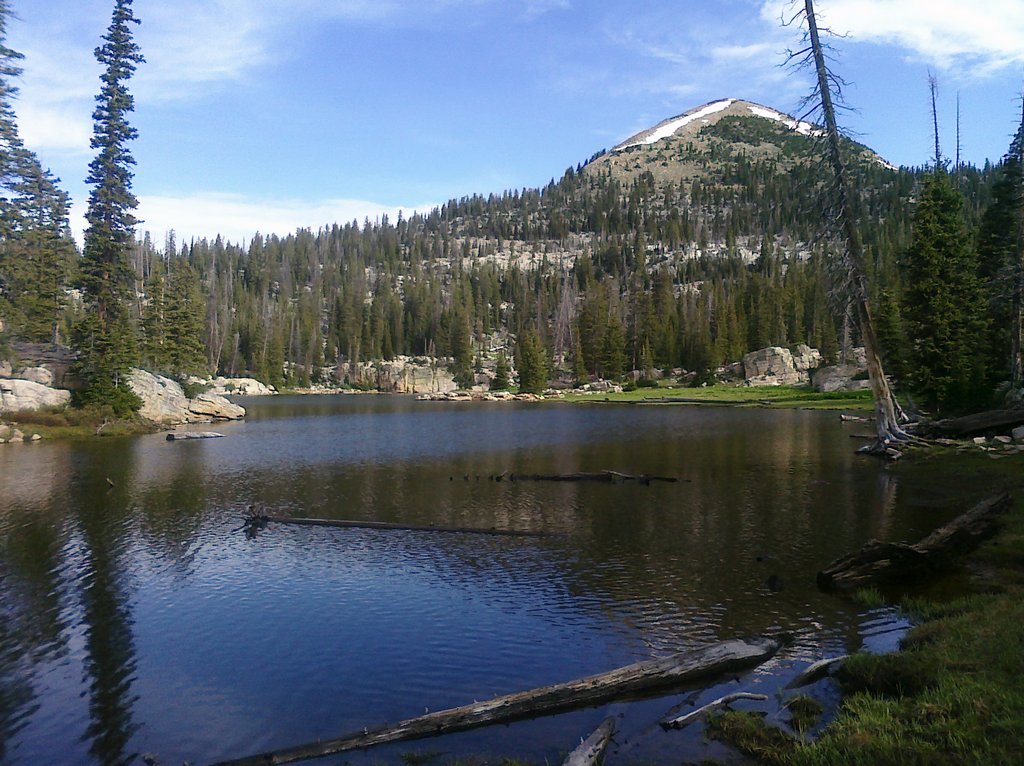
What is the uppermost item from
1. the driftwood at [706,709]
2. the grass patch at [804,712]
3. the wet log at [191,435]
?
the wet log at [191,435]

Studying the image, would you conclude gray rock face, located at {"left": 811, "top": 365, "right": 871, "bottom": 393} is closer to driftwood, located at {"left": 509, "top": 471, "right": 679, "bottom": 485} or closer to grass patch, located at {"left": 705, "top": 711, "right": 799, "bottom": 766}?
driftwood, located at {"left": 509, "top": 471, "right": 679, "bottom": 485}

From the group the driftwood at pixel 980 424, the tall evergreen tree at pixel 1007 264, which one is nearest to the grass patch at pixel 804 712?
the driftwood at pixel 980 424

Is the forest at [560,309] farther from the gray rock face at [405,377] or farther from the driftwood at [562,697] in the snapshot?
the driftwood at [562,697]

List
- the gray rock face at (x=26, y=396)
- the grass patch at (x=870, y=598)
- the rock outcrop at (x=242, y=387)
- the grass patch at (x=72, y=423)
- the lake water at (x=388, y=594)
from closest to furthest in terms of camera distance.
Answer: the lake water at (x=388, y=594)
the grass patch at (x=870, y=598)
the grass patch at (x=72, y=423)
the gray rock face at (x=26, y=396)
the rock outcrop at (x=242, y=387)

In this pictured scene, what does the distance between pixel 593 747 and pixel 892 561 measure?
10815 millimetres

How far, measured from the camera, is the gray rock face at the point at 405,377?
15050cm

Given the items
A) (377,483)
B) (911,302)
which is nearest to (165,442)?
(377,483)

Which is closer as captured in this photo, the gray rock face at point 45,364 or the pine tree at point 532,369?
the gray rock face at point 45,364

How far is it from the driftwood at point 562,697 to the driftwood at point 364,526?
11.2 meters

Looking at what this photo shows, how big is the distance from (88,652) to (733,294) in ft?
490

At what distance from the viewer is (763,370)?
11162 cm

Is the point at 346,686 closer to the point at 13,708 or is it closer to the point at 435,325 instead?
the point at 13,708

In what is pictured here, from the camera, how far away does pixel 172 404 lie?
6938 cm

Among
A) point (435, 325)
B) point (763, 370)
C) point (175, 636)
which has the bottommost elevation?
point (175, 636)
